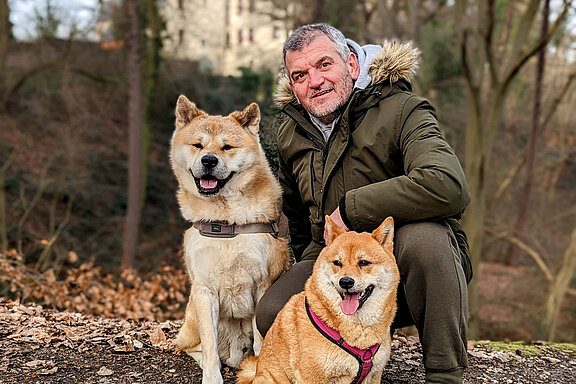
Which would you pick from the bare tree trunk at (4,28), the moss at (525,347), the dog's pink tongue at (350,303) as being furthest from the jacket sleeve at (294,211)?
the bare tree trunk at (4,28)

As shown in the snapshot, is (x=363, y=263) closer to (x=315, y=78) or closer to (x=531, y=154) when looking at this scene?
(x=315, y=78)

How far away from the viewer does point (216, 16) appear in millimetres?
28062

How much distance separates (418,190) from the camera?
272cm

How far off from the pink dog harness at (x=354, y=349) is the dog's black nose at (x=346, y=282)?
0.26m

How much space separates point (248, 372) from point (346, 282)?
3.38 ft

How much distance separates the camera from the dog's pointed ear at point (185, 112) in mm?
3635

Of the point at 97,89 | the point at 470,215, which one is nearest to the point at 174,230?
the point at 97,89

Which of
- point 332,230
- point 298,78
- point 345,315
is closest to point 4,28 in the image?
point 298,78

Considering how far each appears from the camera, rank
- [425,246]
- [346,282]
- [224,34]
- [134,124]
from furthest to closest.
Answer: [224,34]
[134,124]
[425,246]
[346,282]

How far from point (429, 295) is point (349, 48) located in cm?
167

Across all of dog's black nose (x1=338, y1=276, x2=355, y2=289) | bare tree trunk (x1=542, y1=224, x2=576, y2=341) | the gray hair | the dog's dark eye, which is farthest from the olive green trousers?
bare tree trunk (x1=542, y1=224, x2=576, y2=341)

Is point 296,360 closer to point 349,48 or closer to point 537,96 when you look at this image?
point 349,48

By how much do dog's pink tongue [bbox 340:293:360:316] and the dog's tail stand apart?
30.4 inches

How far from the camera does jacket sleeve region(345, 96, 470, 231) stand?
272cm
